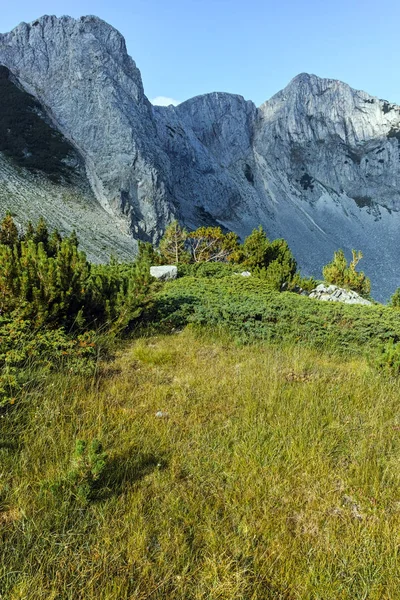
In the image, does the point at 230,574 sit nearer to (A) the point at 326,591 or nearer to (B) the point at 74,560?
(A) the point at 326,591

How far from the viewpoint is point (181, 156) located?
6588cm

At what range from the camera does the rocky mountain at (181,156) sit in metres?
40.9

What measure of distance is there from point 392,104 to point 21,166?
102142 mm

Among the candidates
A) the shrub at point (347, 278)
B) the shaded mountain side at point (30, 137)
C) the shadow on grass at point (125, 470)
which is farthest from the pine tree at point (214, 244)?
the shadow on grass at point (125, 470)

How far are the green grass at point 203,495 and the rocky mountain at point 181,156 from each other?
30.7m

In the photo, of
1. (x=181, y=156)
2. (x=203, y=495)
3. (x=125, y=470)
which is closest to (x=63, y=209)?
(x=181, y=156)

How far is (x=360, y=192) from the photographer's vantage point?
86.8 meters

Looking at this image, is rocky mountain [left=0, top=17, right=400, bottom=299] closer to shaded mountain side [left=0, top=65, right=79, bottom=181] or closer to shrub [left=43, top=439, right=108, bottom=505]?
shaded mountain side [left=0, top=65, right=79, bottom=181]

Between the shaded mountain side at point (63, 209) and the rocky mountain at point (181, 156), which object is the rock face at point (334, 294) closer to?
the shaded mountain side at point (63, 209)

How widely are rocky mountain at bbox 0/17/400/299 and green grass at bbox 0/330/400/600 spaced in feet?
101

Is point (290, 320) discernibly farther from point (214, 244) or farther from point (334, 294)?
point (214, 244)

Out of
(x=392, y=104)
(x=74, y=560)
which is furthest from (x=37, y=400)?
(x=392, y=104)

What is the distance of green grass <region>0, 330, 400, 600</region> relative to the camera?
5.72 ft

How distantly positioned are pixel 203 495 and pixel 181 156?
7133 centimetres
